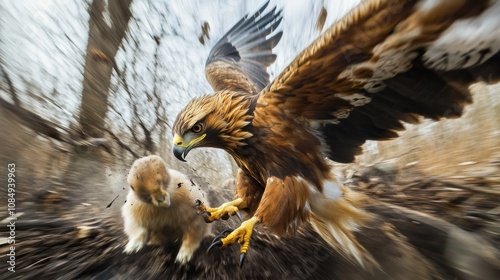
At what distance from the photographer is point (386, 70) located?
0.71m

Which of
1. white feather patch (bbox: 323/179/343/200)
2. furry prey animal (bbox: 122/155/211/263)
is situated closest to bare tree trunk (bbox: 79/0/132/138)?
furry prey animal (bbox: 122/155/211/263)

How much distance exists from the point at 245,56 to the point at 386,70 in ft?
2.12

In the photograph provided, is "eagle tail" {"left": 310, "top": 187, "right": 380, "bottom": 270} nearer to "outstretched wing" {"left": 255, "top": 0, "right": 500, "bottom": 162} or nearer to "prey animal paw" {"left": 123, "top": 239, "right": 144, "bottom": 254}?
"outstretched wing" {"left": 255, "top": 0, "right": 500, "bottom": 162}

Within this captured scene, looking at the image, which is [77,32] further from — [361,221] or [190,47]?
[361,221]

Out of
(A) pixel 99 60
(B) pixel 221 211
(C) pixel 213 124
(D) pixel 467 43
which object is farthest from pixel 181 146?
(D) pixel 467 43

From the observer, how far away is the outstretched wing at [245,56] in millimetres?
1019

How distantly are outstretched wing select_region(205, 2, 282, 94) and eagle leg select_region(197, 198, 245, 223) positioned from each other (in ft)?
1.24

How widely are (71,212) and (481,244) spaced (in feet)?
3.37

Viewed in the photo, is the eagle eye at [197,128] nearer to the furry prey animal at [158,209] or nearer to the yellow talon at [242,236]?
the furry prey animal at [158,209]

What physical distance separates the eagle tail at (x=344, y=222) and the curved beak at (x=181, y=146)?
397mm

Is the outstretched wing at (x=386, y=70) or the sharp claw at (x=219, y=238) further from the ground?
the outstretched wing at (x=386, y=70)

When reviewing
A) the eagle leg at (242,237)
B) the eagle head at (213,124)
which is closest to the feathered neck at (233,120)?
the eagle head at (213,124)

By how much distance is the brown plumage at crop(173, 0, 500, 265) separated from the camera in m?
0.62

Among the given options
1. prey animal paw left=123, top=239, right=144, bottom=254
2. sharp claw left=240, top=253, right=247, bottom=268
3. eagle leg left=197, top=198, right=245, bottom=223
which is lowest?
prey animal paw left=123, top=239, right=144, bottom=254
